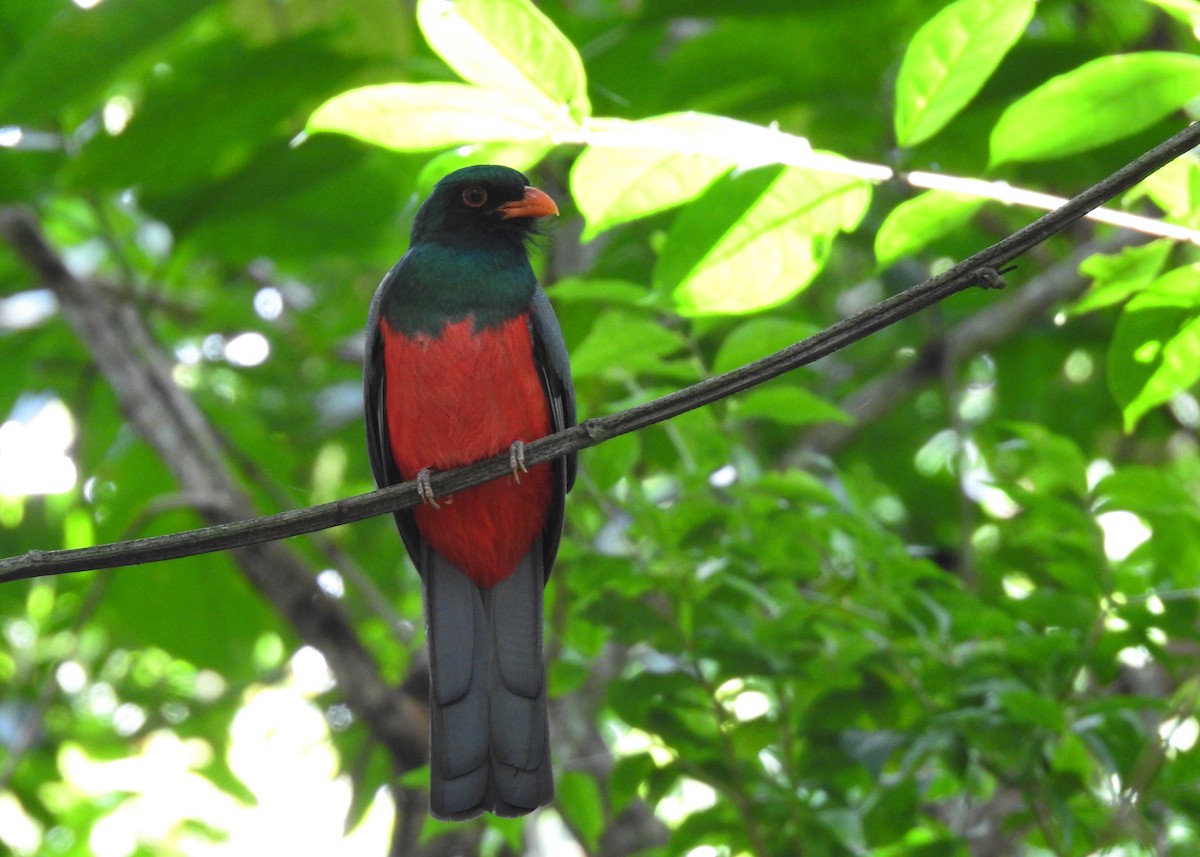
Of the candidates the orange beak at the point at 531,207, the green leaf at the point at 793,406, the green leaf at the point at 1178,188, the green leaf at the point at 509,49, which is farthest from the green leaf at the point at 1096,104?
the orange beak at the point at 531,207

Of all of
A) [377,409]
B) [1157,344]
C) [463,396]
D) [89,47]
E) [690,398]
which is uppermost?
[690,398]

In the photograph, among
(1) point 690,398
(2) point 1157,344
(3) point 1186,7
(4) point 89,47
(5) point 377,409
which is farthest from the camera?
(5) point 377,409

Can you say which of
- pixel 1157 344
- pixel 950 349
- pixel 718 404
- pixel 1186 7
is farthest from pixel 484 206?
pixel 1186 7

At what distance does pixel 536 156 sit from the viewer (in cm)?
254

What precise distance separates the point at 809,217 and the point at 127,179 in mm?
2522

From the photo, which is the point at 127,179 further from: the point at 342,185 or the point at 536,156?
the point at 536,156

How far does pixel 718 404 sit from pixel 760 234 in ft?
4.16

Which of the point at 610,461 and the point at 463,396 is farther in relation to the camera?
the point at 463,396

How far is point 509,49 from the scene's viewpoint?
239 cm

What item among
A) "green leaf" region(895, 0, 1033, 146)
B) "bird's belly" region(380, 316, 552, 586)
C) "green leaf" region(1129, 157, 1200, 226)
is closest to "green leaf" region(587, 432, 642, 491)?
"bird's belly" region(380, 316, 552, 586)

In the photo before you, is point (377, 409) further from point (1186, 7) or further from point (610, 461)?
point (1186, 7)

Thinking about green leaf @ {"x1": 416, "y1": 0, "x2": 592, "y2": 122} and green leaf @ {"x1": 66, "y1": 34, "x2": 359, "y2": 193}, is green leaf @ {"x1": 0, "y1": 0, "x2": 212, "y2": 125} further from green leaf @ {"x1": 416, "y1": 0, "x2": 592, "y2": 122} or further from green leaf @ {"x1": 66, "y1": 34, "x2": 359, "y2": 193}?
green leaf @ {"x1": 416, "y1": 0, "x2": 592, "y2": 122}

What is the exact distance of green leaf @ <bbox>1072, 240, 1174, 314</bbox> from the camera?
8.25ft

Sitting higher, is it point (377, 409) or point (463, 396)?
point (463, 396)
